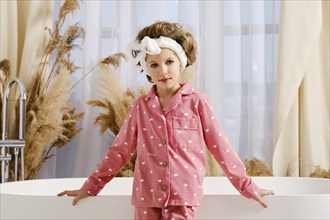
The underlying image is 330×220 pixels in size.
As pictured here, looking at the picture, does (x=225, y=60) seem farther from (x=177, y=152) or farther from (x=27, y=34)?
(x=177, y=152)

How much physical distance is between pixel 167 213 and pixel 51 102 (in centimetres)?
167

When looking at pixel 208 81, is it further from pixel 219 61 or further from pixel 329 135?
pixel 329 135

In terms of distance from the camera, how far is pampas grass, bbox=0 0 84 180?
3.54m

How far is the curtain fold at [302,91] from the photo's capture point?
3.54 meters

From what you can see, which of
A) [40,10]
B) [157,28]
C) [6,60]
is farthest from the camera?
[40,10]

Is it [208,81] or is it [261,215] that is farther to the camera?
[208,81]

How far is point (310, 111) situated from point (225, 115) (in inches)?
18.4

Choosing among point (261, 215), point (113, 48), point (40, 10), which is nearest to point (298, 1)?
point (113, 48)

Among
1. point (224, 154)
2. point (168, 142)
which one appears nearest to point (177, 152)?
point (168, 142)

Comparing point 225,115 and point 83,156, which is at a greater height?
point 225,115

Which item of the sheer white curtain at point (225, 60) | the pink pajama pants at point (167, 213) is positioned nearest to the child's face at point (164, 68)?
the pink pajama pants at point (167, 213)

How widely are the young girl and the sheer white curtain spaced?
4.90 feet

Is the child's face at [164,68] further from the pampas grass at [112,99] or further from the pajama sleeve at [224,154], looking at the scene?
the pampas grass at [112,99]

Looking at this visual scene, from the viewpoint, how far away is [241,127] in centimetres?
371
